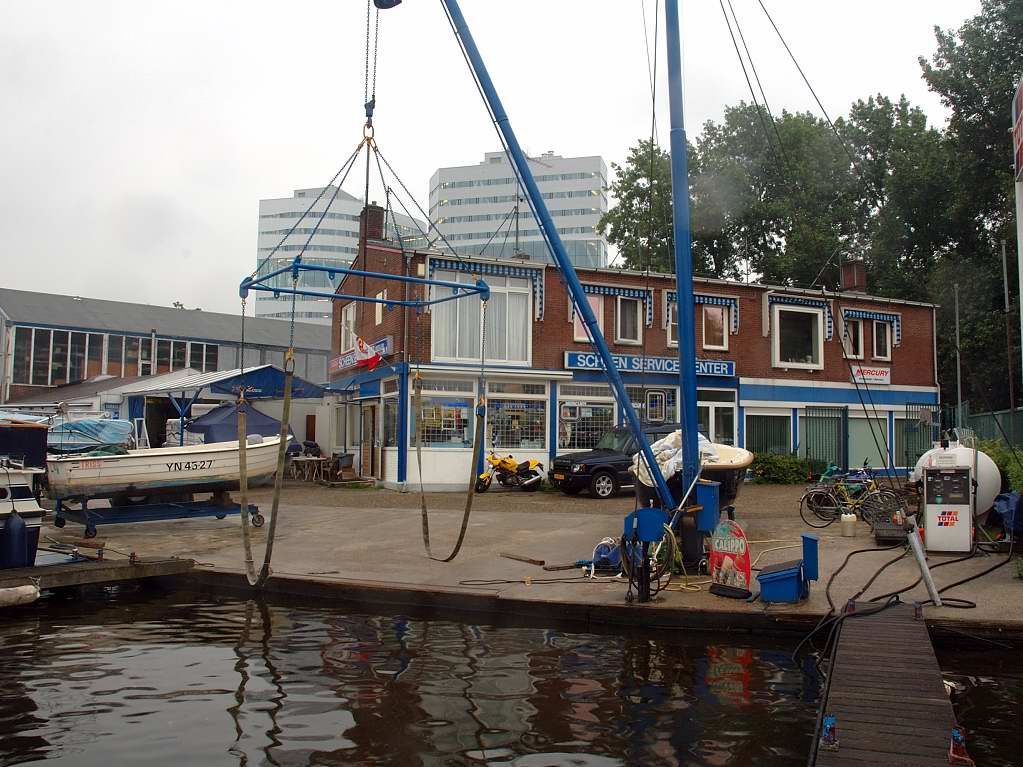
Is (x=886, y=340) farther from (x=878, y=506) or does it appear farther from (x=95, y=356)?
(x=95, y=356)

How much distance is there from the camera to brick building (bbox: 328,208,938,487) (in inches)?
896

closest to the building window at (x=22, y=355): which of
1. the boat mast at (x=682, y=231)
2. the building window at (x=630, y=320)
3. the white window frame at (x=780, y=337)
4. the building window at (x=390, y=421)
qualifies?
the building window at (x=390, y=421)

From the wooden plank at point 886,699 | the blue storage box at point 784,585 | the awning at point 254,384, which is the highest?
the awning at point 254,384

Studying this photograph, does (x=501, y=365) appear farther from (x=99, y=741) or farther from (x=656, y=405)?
(x=99, y=741)

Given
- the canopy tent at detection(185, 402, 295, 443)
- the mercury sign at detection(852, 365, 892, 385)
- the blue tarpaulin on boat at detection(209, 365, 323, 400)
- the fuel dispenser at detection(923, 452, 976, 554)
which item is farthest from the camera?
the mercury sign at detection(852, 365, 892, 385)

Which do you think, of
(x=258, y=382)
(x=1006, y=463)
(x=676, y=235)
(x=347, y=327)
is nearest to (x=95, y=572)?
(x=676, y=235)

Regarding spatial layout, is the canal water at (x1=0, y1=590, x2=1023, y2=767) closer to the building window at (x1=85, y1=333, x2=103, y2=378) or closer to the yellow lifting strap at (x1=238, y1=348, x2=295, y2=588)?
the yellow lifting strap at (x1=238, y1=348, x2=295, y2=588)

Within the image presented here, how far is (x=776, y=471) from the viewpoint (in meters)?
23.9

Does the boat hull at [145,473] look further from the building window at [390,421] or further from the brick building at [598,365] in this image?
the building window at [390,421]

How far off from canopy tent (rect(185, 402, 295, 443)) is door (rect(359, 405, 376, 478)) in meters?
2.22

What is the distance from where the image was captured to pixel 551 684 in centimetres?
689

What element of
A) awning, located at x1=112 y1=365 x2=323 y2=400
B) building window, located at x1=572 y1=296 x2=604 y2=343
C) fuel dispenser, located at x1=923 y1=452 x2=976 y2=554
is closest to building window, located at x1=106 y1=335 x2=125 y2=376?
awning, located at x1=112 y1=365 x2=323 y2=400

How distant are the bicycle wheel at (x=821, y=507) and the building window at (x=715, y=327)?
1152cm

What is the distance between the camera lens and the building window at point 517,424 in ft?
76.7
